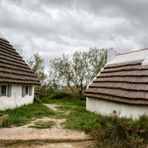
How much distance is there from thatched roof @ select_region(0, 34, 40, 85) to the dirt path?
19.5 ft

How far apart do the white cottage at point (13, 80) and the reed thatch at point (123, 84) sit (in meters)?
5.10

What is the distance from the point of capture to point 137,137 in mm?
11219

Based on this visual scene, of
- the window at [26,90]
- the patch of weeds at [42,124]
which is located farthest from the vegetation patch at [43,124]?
the window at [26,90]

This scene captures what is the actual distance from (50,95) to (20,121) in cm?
2059

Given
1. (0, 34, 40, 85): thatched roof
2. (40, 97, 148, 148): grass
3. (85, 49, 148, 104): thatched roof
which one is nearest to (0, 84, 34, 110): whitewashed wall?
(0, 34, 40, 85): thatched roof

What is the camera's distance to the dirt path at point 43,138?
1185 centimetres

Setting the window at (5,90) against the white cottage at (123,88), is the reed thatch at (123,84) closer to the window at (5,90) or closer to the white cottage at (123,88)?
the white cottage at (123,88)

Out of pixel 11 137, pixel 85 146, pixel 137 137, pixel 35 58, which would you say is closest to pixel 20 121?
pixel 11 137

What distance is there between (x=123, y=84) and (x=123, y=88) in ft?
2.03

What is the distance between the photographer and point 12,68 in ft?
71.6

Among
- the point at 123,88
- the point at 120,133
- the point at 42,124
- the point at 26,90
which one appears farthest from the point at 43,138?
the point at 26,90

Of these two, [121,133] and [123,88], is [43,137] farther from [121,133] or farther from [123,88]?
[123,88]

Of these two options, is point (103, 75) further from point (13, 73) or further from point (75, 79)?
point (75, 79)

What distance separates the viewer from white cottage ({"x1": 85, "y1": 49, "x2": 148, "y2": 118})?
1546 centimetres
